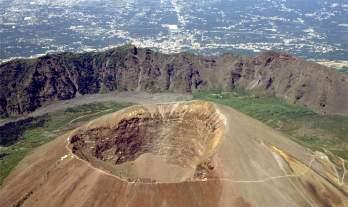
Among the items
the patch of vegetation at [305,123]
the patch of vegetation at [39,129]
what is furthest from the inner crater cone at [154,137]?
the patch of vegetation at [305,123]

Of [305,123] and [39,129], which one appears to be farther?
[39,129]

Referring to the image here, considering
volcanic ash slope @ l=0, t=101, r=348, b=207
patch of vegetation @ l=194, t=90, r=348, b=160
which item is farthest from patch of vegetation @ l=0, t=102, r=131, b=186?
volcanic ash slope @ l=0, t=101, r=348, b=207

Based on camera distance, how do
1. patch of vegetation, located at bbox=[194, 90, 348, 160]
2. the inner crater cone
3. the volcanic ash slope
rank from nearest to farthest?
the volcanic ash slope
the inner crater cone
patch of vegetation, located at bbox=[194, 90, 348, 160]

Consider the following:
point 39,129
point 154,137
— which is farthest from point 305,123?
point 154,137

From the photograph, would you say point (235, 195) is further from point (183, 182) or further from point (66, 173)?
point (66, 173)

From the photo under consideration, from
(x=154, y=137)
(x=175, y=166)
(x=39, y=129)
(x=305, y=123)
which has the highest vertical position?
(x=154, y=137)

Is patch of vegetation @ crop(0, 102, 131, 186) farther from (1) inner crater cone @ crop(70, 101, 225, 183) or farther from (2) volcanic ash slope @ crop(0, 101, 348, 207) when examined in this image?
(2) volcanic ash slope @ crop(0, 101, 348, 207)

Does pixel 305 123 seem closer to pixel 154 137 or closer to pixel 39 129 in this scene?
pixel 39 129

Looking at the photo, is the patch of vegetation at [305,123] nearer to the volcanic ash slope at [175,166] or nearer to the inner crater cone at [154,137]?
the volcanic ash slope at [175,166]
